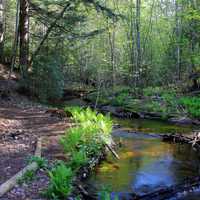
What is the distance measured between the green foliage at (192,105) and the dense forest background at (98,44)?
165 inches

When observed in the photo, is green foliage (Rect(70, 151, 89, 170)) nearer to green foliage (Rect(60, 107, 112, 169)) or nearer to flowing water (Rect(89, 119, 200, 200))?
green foliage (Rect(60, 107, 112, 169))

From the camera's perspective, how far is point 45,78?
1945 centimetres

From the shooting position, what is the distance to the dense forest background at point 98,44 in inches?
801

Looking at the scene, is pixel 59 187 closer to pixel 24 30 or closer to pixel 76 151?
pixel 76 151

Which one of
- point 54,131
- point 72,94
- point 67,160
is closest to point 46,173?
point 67,160

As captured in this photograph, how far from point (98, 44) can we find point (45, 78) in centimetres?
2210

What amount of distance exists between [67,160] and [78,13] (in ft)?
48.6

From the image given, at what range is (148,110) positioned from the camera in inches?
840

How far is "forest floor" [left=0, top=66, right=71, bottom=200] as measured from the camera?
6886 millimetres

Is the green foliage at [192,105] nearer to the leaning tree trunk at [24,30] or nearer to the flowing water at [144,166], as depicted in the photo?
the flowing water at [144,166]

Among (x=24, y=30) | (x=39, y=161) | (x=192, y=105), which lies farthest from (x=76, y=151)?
(x=24, y=30)

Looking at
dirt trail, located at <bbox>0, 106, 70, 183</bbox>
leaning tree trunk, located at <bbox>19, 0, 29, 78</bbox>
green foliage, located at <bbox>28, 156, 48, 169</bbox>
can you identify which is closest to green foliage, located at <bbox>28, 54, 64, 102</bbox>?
leaning tree trunk, located at <bbox>19, 0, 29, 78</bbox>

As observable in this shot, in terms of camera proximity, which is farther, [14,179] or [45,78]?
[45,78]

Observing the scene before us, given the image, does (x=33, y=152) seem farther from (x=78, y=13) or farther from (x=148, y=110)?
(x=78, y=13)
